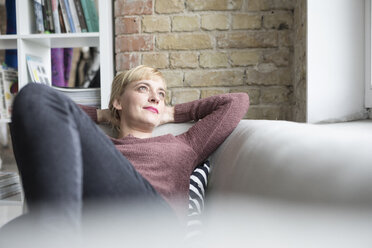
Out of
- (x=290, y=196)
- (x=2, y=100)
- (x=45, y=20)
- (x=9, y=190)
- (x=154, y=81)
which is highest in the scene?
(x=45, y=20)

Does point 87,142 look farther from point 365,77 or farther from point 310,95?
point 365,77

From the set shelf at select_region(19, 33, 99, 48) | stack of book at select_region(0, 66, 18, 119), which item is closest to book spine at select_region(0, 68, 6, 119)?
stack of book at select_region(0, 66, 18, 119)

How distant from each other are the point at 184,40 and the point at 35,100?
1505mm

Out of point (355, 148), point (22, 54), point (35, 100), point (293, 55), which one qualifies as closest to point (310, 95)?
point (293, 55)

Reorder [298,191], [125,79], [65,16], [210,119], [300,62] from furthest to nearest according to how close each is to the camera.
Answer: [65,16], [300,62], [125,79], [210,119], [298,191]

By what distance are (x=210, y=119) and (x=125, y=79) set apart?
385mm

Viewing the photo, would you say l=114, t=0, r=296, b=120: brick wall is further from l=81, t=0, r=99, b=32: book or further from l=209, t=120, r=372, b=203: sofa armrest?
l=209, t=120, r=372, b=203: sofa armrest

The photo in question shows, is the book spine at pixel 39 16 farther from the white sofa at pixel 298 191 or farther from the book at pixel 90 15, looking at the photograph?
the white sofa at pixel 298 191

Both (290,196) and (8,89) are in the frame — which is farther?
(8,89)

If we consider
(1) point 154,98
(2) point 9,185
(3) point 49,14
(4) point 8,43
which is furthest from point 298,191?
(4) point 8,43

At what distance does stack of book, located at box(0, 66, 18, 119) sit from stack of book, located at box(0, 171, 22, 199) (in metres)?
0.36

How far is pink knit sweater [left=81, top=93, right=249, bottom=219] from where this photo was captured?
3.73ft

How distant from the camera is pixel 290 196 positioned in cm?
73

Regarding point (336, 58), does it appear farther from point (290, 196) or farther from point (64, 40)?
point (64, 40)
